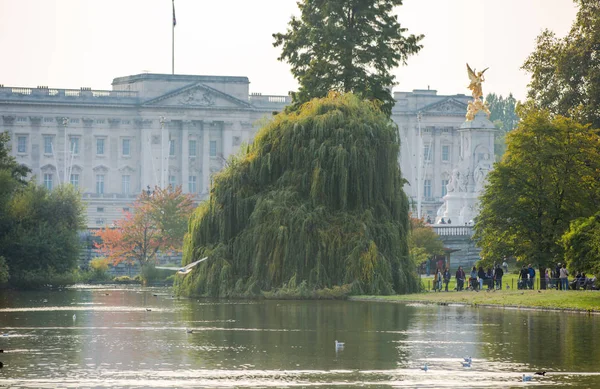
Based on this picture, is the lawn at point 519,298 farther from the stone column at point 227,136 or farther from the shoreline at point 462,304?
the stone column at point 227,136

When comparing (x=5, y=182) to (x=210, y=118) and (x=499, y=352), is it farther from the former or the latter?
(x=210, y=118)

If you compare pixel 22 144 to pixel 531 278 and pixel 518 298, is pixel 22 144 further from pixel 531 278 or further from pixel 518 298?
pixel 518 298

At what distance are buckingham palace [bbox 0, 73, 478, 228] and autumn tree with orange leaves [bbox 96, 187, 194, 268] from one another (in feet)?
170

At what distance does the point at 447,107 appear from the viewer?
17338 centimetres

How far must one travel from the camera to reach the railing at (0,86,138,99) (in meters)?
163

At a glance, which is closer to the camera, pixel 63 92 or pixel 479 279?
pixel 479 279

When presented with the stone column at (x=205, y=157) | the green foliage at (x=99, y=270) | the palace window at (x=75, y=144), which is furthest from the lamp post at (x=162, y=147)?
the green foliage at (x=99, y=270)

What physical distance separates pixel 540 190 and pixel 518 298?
27.4ft

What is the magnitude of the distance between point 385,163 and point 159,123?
107 m

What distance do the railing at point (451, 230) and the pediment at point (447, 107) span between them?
73818mm

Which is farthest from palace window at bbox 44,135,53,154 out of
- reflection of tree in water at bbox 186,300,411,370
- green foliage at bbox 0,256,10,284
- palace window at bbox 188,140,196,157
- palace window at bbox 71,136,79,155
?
reflection of tree in water at bbox 186,300,411,370

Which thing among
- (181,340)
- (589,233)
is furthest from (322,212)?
(181,340)

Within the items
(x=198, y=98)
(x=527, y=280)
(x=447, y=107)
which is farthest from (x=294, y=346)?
(x=447, y=107)

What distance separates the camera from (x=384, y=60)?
70.8 m
